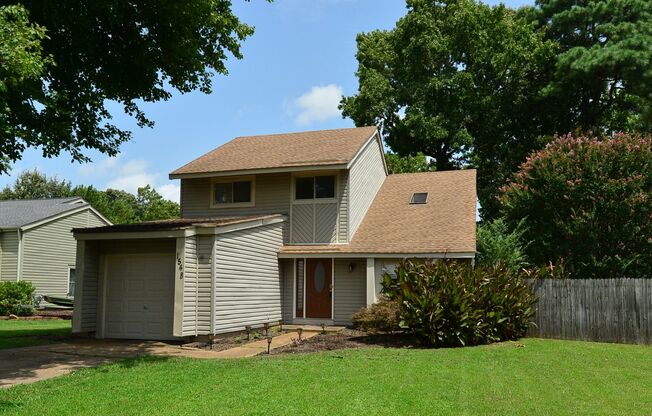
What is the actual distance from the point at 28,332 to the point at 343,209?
35.6 ft

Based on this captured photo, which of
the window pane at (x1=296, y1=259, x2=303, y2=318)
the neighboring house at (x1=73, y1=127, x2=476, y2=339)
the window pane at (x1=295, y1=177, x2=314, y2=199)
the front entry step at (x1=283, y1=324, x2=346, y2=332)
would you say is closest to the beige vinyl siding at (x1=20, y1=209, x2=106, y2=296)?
the neighboring house at (x1=73, y1=127, x2=476, y2=339)

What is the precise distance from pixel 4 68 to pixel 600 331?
14683mm

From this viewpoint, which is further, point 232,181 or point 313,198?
point 232,181

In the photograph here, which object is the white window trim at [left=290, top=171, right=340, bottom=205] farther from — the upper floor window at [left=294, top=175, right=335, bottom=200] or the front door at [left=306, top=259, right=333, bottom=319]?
the front door at [left=306, top=259, right=333, bottom=319]

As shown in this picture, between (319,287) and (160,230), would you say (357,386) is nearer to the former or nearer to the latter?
(160,230)

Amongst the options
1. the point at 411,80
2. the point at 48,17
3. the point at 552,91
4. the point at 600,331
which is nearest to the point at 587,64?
the point at 552,91

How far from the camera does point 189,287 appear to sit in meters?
14.0

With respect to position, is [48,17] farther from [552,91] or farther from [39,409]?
[552,91]

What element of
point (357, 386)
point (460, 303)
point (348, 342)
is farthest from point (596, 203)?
point (357, 386)

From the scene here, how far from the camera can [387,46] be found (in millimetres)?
33688

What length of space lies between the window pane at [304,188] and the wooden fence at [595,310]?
7.99 metres

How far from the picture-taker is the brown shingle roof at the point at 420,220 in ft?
55.9

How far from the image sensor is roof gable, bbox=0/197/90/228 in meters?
27.2

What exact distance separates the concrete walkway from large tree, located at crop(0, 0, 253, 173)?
4312 millimetres
